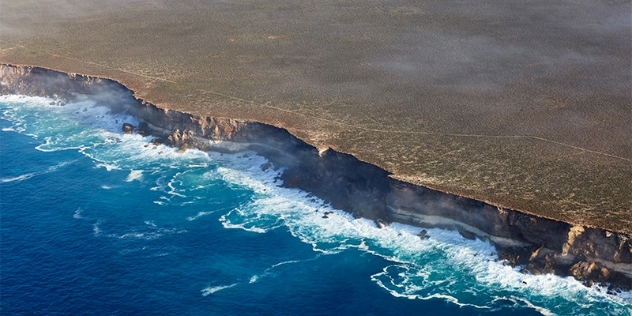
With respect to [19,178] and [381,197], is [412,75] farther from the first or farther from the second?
[19,178]

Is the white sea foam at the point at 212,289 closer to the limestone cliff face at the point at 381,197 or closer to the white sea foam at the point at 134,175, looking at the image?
the limestone cliff face at the point at 381,197

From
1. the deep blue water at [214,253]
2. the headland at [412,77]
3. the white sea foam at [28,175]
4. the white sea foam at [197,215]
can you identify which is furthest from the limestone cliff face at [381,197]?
the white sea foam at [28,175]

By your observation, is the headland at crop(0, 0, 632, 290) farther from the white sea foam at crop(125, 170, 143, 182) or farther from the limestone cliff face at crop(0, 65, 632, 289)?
the white sea foam at crop(125, 170, 143, 182)

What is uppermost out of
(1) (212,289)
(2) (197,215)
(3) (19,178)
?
(2) (197,215)

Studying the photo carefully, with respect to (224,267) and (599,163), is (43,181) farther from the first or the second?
(599,163)

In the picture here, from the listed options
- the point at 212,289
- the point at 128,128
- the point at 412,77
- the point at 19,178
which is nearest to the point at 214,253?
the point at 212,289

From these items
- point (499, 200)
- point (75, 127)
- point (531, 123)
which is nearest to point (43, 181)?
point (75, 127)
